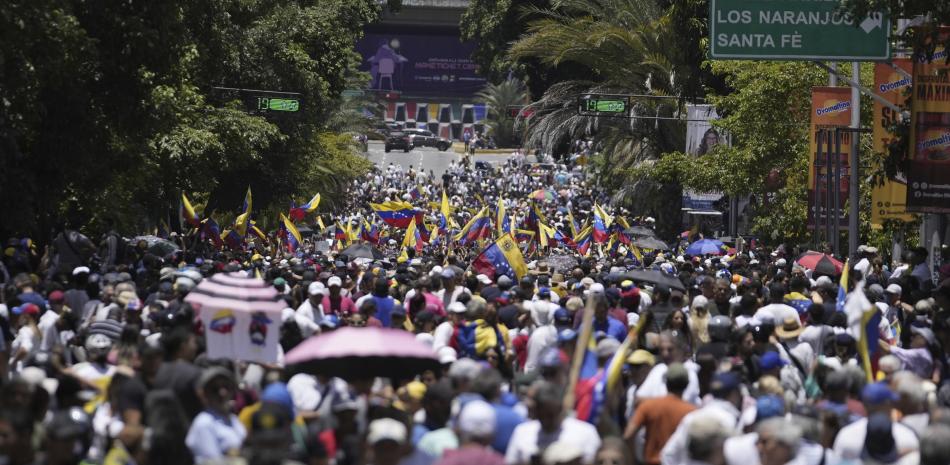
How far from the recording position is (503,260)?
21.3 m

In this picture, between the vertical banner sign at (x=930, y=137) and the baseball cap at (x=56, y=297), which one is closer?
the baseball cap at (x=56, y=297)

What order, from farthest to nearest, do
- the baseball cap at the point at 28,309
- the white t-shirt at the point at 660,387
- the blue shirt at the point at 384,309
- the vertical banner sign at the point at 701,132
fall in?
the vertical banner sign at the point at 701,132
the blue shirt at the point at 384,309
the baseball cap at the point at 28,309
the white t-shirt at the point at 660,387

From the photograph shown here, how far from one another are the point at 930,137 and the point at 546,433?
12.3m

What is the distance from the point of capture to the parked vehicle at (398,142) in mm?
102438

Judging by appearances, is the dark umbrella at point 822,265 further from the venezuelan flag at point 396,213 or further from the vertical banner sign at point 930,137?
the venezuelan flag at point 396,213

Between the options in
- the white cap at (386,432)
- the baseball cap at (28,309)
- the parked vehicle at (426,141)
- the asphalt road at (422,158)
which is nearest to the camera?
the white cap at (386,432)

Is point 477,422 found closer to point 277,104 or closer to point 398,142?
point 277,104

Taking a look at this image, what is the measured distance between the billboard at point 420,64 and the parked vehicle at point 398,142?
20.0 metres

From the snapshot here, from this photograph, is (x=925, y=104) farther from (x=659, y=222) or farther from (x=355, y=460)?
(x=659, y=222)

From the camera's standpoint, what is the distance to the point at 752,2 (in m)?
21.0

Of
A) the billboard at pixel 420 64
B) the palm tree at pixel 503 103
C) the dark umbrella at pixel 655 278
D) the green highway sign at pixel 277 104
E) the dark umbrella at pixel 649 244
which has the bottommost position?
the dark umbrella at pixel 649 244

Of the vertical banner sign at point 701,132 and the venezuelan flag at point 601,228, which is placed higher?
the vertical banner sign at point 701,132

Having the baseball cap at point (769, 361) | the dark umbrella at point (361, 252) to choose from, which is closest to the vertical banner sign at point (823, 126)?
the dark umbrella at point (361, 252)

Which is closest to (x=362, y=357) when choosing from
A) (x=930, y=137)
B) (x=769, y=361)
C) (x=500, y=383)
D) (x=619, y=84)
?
(x=500, y=383)
